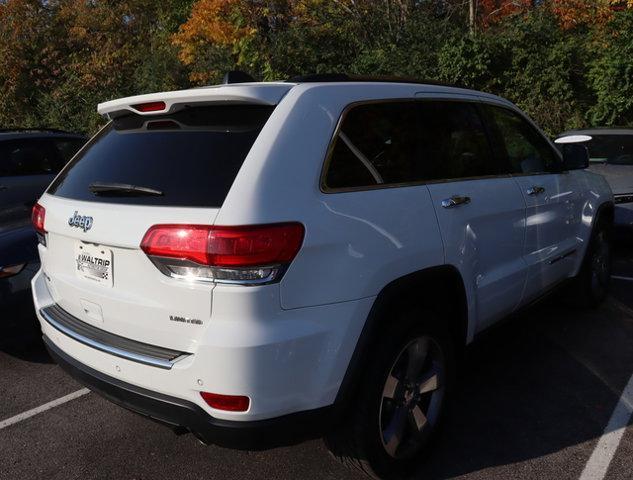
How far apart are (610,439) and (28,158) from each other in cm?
629

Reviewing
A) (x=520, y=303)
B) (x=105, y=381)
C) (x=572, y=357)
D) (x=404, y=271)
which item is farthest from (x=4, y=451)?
(x=572, y=357)

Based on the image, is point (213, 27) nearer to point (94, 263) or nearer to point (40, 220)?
point (40, 220)

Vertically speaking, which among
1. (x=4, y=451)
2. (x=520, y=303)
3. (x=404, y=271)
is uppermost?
(x=404, y=271)

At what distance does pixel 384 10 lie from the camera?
16656mm

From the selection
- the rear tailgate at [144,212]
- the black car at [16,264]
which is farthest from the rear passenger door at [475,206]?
the black car at [16,264]

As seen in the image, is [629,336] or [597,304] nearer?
[629,336]

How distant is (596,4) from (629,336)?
13.3 meters

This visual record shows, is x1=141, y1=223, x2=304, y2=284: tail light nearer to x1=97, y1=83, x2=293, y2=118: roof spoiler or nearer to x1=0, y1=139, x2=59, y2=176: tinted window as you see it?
x1=97, y1=83, x2=293, y2=118: roof spoiler

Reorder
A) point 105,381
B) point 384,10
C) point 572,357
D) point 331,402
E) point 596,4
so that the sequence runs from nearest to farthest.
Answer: point 331,402 → point 105,381 → point 572,357 → point 596,4 → point 384,10

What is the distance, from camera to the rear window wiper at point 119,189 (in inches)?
95.3

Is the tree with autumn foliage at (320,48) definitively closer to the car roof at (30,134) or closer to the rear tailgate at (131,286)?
the car roof at (30,134)

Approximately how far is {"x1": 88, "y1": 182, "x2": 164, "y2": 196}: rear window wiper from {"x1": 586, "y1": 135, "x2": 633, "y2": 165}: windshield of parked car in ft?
22.5

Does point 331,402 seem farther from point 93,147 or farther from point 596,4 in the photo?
point 596,4

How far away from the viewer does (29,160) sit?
6734 millimetres
